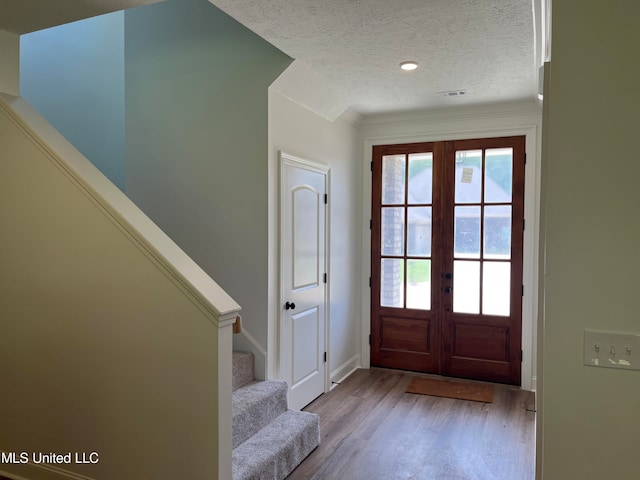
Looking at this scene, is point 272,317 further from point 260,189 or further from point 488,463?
point 488,463

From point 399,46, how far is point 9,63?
2.25m

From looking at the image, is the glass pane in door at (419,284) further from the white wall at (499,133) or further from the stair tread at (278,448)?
the stair tread at (278,448)

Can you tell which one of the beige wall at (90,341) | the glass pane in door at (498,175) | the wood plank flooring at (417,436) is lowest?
the wood plank flooring at (417,436)

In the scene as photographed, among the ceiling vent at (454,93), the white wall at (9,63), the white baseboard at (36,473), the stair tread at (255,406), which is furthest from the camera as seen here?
the ceiling vent at (454,93)

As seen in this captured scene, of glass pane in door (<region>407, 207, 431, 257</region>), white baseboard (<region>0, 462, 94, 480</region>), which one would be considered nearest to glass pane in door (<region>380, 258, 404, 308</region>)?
glass pane in door (<region>407, 207, 431, 257</region>)

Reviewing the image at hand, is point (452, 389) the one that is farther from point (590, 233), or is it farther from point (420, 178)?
point (590, 233)

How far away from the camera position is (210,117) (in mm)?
3414

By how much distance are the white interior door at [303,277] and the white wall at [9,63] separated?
1.64 m

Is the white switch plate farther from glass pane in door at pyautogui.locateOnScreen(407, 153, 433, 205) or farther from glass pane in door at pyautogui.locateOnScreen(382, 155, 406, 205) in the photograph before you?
glass pane in door at pyautogui.locateOnScreen(382, 155, 406, 205)

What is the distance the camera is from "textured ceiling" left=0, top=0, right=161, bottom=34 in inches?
87.9

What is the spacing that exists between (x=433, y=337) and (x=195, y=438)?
113 inches

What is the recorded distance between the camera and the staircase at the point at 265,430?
252 cm

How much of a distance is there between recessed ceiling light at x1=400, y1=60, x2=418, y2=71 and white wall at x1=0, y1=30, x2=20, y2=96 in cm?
234

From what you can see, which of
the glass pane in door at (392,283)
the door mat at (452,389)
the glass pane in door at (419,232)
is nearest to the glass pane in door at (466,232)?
the glass pane in door at (419,232)
